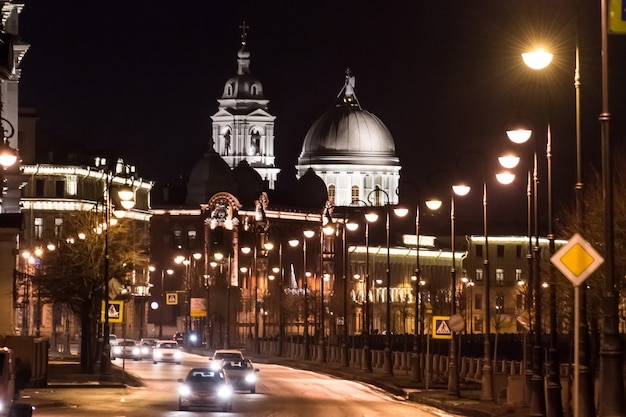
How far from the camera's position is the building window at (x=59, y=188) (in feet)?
569

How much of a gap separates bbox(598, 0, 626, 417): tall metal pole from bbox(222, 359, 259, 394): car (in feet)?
118

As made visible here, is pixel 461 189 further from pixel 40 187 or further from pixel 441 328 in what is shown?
pixel 40 187

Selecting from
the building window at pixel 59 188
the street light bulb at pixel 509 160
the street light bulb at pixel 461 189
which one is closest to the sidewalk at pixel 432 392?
the street light bulb at pixel 461 189

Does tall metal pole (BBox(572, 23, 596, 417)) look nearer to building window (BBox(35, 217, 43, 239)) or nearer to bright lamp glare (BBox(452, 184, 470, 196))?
bright lamp glare (BBox(452, 184, 470, 196))

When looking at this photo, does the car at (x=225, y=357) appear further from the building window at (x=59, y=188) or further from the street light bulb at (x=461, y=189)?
the building window at (x=59, y=188)

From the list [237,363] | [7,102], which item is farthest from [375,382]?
[7,102]

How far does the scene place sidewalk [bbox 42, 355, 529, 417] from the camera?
51.6m

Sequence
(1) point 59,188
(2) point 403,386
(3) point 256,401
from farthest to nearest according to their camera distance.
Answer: (1) point 59,188
(2) point 403,386
(3) point 256,401

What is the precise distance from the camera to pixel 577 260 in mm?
30875

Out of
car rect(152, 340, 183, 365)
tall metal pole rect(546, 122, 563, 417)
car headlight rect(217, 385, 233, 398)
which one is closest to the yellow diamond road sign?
tall metal pole rect(546, 122, 563, 417)

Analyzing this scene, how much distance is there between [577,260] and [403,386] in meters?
40.3

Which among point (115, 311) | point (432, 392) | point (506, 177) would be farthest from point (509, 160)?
point (115, 311)

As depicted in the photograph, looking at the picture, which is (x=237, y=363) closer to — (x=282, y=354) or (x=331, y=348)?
(x=331, y=348)

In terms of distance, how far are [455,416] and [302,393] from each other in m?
15.0
